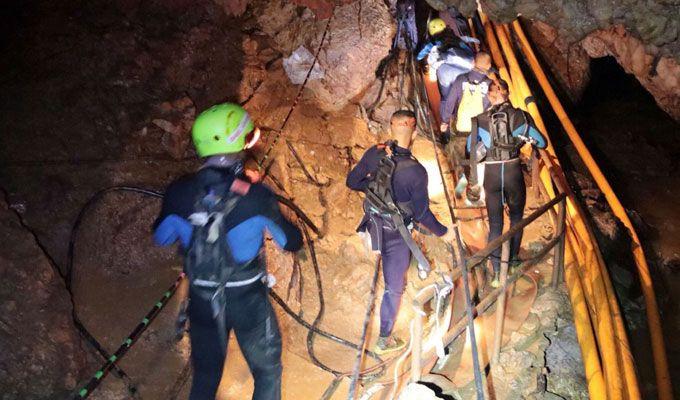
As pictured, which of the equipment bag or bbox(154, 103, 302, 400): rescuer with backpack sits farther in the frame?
the equipment bag

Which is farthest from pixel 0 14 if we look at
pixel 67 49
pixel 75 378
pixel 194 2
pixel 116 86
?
pixel 75 378

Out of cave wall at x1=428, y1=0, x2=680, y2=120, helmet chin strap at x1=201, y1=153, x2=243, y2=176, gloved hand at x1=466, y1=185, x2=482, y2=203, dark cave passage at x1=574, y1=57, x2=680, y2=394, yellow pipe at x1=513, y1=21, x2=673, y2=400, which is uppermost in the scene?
cave wall at x1=428, y1=0, x2=680, y2=120

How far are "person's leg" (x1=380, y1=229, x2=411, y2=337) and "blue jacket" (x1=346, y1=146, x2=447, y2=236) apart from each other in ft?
0.88

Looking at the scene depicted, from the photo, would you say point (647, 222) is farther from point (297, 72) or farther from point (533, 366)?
point (297, 72)

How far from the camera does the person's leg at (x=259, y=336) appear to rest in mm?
2889

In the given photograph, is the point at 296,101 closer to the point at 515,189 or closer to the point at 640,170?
the point at 515,189

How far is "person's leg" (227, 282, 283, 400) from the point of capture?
2889mm

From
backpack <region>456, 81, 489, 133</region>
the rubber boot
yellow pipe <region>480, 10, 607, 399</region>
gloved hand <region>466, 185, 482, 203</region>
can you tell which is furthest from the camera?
gloved hand <region>466, 185, 482, 203</region>

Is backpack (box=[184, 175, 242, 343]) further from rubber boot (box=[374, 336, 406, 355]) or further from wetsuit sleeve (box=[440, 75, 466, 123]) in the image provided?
wetsuit sleeve (box=[440, 75, 466, 123])

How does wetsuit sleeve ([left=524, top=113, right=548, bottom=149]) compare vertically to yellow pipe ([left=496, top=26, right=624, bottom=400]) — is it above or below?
above

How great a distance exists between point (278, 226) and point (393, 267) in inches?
57.3

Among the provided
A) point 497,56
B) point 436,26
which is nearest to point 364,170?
point 436,26

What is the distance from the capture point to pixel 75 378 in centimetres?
339

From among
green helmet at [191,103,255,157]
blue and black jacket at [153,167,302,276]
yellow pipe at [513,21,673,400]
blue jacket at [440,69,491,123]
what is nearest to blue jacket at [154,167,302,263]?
blue and black jacket at [153,167,302,276]
